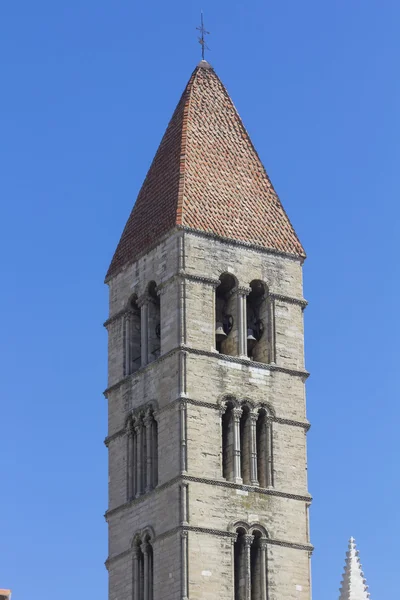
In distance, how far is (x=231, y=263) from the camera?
61531mm

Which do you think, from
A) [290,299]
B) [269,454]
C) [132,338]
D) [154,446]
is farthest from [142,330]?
[269,454]

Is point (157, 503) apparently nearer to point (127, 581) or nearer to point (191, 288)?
point (127, 581)

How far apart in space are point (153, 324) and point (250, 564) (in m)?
7.86

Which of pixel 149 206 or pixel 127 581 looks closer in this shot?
pixel 127 581

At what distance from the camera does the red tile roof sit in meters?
62.0

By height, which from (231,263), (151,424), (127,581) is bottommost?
(127,581)

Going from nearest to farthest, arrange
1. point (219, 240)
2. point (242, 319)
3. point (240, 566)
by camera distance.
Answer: point (240, 566), point (242, 319), point (219, 240)

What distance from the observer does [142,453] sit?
198 ft

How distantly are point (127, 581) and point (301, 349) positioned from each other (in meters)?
8.63

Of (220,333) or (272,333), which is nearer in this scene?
(220,333)

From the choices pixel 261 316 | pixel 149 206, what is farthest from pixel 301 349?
pixel 149 206

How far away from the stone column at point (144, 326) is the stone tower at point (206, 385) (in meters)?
0.04
